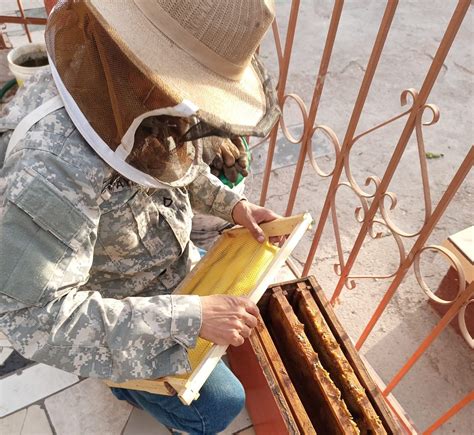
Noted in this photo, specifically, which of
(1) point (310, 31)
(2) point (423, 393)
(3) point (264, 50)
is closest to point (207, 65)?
(2) point (423, 393)

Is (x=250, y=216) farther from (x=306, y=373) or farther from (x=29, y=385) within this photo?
(x=29, y=385)

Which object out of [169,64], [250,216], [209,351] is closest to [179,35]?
[169,64]

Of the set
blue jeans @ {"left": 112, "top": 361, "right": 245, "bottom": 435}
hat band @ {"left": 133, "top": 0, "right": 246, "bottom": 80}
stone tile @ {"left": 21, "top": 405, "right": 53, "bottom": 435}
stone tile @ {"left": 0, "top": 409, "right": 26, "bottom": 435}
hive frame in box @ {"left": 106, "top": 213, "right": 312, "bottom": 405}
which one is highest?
hat band @ {"left": 133, "top": 0, "right": 246, "bottom": 80}

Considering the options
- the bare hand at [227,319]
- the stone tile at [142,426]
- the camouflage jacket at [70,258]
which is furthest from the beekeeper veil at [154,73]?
the stone tile at [142,426]

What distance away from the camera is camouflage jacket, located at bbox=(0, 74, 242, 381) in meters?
1.43

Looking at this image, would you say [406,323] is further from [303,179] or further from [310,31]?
[310,31]

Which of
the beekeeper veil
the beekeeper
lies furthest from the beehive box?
the beekeeper veil

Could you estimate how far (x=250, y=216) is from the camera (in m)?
2.38

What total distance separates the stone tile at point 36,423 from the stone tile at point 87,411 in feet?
0.12

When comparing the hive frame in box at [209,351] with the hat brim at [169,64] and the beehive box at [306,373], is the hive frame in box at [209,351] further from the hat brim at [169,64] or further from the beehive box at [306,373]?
the hat brim at [169,64]

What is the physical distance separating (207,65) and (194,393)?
112cm

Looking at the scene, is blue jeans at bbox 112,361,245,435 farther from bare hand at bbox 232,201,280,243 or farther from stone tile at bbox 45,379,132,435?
bare hand at bbox 232,201,280,243

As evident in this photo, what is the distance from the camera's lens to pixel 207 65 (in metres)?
1.35

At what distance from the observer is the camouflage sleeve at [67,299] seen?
142cm
